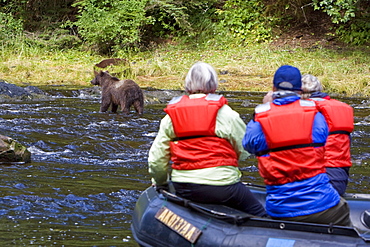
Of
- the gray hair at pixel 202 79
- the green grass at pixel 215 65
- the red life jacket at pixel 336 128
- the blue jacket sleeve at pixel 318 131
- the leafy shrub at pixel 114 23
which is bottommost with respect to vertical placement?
the green grass at pixel 215 65

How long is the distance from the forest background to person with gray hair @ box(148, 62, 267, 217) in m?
13.5

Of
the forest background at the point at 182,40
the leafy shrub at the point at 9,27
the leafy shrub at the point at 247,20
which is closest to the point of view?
the forest background at the point at 182,40

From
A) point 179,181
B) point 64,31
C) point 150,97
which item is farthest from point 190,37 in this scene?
point 179,181

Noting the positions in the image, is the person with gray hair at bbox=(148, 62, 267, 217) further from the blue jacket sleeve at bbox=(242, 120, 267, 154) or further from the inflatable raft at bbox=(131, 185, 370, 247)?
the blue jacket sleeve at bbox=(242, 120, 267, 154)

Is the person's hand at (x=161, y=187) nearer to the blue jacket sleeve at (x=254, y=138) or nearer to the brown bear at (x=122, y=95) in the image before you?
the blue jacket sleeve at (x=254, y=138)

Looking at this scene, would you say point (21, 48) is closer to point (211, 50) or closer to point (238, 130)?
point (211, 50)

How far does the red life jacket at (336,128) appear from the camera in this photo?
536 centimetres

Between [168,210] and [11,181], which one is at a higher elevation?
[168,210]

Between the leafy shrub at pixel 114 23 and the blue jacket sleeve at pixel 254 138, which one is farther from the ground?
the blue jacket sleeve at pixel 254 138

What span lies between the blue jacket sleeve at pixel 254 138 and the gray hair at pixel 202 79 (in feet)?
1.76

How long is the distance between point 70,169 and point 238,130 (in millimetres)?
4124

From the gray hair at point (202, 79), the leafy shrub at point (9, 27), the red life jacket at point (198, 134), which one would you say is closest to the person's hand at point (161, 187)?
the red life jacket at point (198, 134)

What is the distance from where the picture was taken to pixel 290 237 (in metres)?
4.02

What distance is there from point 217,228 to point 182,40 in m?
21.3
